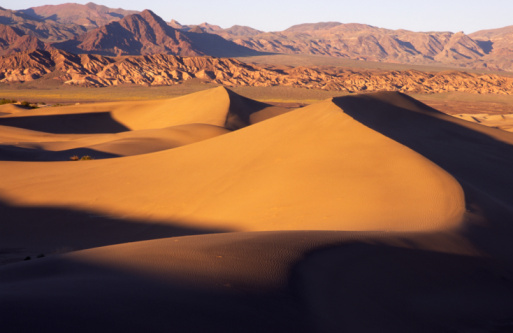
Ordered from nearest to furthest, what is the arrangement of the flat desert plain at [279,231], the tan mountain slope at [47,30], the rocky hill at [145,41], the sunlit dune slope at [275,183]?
1. the flat desert plain at [279,231]
2. the sunlit dune slope at [275,183]
3. the rocky hill at [145,41]
4. the tan mountain slope at [47,30]

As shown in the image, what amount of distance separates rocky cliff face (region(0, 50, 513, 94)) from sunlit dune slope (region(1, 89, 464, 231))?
230 ft

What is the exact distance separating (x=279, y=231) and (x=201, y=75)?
288 ft

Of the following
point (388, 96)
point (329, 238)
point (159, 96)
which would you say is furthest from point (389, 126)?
point (159, 96)

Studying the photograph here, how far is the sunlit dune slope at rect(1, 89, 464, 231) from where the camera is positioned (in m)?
9.21

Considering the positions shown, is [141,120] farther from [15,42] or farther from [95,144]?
[15,42]

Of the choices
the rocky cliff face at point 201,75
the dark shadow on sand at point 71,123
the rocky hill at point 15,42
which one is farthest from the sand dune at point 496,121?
the rocky hill at point 15,42

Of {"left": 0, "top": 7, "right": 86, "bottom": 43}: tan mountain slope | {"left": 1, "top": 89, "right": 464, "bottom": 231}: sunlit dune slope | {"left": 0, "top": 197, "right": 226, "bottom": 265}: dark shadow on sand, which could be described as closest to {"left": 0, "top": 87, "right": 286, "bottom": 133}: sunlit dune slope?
{"left": 1, "top": 89, "right": 464, "bottom": 231}: sunlit dune slope

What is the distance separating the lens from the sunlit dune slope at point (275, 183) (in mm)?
9211

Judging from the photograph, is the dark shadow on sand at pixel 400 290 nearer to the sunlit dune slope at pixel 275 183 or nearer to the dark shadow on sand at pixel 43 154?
the sunlit dune slope at pixel 275 183

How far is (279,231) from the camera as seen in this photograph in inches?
277

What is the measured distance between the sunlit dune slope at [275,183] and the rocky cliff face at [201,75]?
6998cm

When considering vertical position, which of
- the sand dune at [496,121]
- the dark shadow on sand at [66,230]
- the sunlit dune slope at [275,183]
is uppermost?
the sunlit dune slope at [275,183]

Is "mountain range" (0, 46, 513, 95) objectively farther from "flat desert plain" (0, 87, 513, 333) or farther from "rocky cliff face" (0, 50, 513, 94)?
"flat desert plain" (0, 87, 513, 333)

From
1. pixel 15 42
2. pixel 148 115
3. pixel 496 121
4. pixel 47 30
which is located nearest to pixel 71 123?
pixel 148 115
